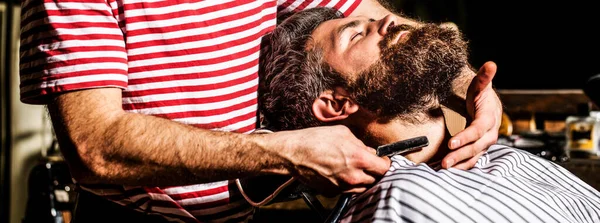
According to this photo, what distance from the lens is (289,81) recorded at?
1965 millimetres

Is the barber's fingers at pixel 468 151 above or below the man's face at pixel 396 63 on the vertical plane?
below

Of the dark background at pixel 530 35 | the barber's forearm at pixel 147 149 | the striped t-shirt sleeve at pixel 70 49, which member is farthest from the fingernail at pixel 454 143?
the dark background at pixel 530 35

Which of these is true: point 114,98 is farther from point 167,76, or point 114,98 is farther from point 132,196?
point 132,196

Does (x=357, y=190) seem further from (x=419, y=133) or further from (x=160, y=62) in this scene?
(x=160, y=62)

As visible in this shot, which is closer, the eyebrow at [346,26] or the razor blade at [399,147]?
the razor blade at [399,147]

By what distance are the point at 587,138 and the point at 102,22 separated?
2222 mm

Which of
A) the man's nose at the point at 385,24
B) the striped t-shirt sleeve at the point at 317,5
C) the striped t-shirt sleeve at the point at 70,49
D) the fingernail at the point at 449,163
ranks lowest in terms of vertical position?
the fingernail at the point at 449,163

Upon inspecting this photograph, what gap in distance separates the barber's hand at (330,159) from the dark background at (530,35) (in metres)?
3.05

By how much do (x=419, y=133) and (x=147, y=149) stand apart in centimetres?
76

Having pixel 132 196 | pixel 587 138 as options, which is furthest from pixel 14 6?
pixel 587 138

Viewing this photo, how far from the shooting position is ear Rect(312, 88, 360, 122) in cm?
189

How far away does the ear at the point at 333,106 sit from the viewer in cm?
189

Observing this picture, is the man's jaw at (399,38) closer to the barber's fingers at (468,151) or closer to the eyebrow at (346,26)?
the eyebrow at (346,26)

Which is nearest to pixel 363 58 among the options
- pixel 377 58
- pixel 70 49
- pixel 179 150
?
pixel 377 58
